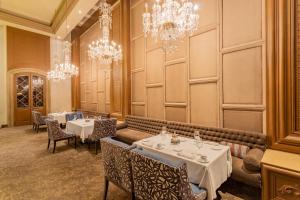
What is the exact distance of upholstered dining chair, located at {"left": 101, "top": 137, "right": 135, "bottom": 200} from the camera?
6.98 feet

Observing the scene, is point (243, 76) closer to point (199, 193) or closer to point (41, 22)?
point (199, 193)

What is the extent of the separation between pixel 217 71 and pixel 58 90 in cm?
939

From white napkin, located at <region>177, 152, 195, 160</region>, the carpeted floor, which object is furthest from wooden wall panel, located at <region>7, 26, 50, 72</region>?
white napkin, located at <region>177, 152, 195, 160</region>

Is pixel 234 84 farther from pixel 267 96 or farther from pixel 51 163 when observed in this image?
pixel 51 163

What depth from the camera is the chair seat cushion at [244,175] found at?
7.63 ft

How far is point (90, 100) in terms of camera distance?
8.22 meters

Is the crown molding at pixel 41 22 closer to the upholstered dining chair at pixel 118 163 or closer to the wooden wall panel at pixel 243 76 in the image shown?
the wooden wall panel at pixel 243 76

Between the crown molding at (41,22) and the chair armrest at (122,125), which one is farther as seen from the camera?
the crown molding at (41,22)

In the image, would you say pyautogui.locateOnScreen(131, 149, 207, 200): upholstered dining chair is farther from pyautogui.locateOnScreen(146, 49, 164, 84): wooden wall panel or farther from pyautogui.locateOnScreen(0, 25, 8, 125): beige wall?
pyautogui.locateOnScreen(0, 25, 8, 125): beige wall

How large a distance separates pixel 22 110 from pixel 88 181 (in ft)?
27.1

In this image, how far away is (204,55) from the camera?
3.59m

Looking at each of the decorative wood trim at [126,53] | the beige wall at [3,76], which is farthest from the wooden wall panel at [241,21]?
the beige wall at [3,76]

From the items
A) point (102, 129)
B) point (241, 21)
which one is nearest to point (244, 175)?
point (241, 21)

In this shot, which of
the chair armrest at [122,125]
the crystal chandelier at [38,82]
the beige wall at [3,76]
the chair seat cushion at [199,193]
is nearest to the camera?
the chair seat cushion at [199,193]
